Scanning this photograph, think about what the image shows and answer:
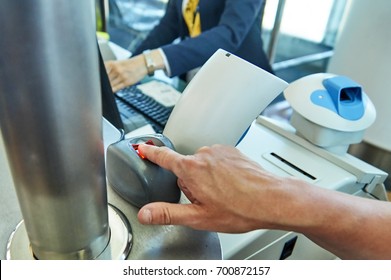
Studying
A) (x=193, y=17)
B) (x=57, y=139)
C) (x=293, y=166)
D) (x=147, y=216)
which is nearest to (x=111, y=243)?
(x=147, y=216)

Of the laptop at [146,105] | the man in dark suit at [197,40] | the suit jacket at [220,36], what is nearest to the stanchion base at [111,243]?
the laptop at [146,105]

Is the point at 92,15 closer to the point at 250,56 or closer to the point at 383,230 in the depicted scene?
the point at 383,230

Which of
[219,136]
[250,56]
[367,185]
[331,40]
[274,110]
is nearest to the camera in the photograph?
[219,136]

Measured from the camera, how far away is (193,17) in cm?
106

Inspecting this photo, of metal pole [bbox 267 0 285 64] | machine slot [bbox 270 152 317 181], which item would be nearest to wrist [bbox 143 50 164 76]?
machine slot [bbox 270 152 317 181]

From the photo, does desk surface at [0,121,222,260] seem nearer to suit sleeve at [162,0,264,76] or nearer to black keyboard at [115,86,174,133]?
black keyboard at [115,86,174,133]

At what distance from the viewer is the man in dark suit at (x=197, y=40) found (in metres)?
0.78

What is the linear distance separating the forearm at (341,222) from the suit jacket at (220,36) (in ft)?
1.95

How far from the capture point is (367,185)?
2.03ft

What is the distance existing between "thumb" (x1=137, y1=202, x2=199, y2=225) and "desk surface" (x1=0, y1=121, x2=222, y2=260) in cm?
2

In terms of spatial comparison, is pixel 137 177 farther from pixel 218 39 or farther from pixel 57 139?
pixel 218 39

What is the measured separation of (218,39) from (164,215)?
2.26 feet

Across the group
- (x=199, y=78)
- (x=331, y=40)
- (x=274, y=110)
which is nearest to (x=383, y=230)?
(x=199, y=78)
